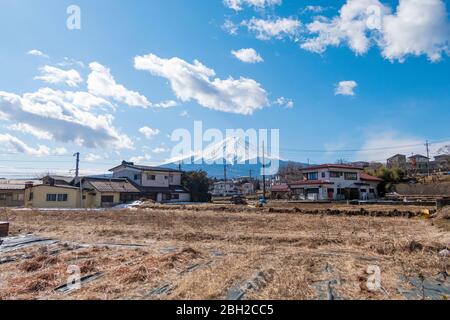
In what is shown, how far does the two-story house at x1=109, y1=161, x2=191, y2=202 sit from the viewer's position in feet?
123

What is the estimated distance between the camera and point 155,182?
1529 inches

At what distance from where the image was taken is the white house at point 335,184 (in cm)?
3753

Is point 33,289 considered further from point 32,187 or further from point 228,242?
point 32,187

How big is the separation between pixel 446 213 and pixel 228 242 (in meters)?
12.6

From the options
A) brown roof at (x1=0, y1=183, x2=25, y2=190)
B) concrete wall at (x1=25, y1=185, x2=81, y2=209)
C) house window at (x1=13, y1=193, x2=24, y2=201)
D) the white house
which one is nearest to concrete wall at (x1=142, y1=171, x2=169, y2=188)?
concrete wall at (x1=25, y1=185, x2=81, y2=209)

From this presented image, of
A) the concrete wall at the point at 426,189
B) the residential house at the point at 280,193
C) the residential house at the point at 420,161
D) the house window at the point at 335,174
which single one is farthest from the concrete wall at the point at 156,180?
the residential house at the point at 420,161

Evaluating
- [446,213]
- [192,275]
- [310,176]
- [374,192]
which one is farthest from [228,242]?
[374,192]

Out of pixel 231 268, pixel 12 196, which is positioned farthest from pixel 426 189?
pixel 12 196

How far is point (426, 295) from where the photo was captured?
4.58 meters

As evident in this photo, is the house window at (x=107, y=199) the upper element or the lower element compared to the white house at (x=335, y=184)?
lower

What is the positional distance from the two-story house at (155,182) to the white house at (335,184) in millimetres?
15671

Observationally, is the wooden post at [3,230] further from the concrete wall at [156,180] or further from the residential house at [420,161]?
the residential house at [420,161]

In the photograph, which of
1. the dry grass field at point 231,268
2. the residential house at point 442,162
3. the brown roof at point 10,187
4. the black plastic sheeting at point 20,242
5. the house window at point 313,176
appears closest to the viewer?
the dry grass field at point 231,268
